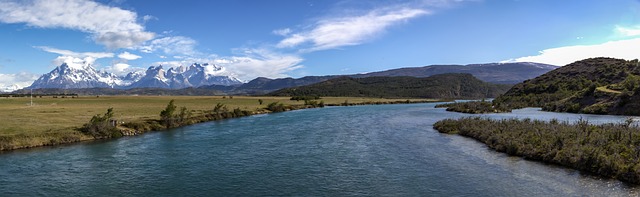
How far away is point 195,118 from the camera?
79.8 m

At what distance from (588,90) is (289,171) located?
88.0m

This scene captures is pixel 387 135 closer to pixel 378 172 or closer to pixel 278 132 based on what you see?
pixel 278 132

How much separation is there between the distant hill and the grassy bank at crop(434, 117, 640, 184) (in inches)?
1713

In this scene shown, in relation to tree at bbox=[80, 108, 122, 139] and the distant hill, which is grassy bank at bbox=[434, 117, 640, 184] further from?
tree at bbox=[80, 108, 122, 139]

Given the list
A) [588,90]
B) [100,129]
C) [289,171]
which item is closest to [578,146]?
[289,171]

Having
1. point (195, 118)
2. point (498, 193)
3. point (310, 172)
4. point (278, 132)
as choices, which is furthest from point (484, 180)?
point (195, 118)

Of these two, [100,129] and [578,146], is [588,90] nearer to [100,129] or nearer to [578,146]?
[578,146]

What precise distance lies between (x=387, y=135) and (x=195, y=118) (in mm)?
43083

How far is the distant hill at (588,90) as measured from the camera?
75.8 m

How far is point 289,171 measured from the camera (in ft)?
101

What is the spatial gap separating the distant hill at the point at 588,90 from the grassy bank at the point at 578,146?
43.5 metres

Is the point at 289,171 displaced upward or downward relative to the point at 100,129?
downward

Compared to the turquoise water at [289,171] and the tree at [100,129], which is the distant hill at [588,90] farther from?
the tree at [100,129]

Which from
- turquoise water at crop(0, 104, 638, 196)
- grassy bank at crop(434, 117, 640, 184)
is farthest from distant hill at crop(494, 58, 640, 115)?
turquoise water at crop(0, 104, 638, 196)
